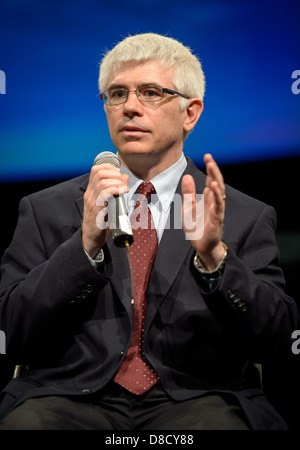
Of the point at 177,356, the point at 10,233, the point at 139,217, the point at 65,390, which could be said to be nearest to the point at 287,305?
the point at 177,356

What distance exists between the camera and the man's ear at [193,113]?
2.28 metres

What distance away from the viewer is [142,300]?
6.21 feet

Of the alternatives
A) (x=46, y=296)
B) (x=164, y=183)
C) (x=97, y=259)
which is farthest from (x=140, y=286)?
(x=164, y=183)

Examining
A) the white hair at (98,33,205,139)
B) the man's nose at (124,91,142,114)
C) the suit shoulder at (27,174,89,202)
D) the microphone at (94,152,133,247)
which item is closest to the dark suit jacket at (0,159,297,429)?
the suit shoulder at (27,174,89,202)

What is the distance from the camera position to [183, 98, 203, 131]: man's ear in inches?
89.7

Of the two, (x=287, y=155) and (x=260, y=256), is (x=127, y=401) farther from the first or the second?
(x=287, y=155)

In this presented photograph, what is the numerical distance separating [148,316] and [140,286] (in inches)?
4.4

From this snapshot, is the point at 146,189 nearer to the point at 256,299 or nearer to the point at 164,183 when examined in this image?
the point at 164,183

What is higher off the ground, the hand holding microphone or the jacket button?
the hand holding microphone

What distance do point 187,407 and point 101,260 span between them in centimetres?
54

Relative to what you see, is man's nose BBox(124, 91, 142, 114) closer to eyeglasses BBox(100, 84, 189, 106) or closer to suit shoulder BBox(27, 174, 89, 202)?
eyeglasses BBox(100, 84, 189, 106)
